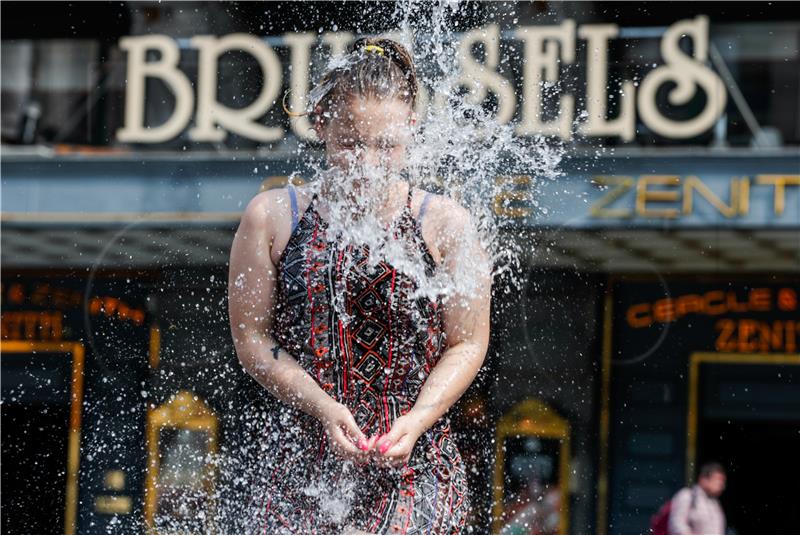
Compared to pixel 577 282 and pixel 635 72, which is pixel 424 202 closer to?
pixel 577 282

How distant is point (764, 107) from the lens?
697 cm

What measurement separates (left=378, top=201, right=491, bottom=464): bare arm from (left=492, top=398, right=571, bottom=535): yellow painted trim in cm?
309

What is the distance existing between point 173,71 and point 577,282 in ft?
10.1

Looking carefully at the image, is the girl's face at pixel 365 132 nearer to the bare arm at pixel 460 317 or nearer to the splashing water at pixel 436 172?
the splashing water at pixel 436 172

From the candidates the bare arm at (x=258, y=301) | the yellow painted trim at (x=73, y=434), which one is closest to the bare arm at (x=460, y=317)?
the bare arm at (x=258, y=301)

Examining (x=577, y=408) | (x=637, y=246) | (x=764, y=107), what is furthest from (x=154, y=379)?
(x=764, y=107)

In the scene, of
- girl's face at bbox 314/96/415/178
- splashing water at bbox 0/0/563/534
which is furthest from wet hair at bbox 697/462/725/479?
girl's face at bbox 314/96/415/178

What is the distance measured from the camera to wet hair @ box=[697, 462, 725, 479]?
19.7ft

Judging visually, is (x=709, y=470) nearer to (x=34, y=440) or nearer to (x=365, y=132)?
(x=34, y=440)

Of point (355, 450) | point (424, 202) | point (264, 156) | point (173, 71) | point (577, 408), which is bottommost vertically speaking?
point (577, 408)

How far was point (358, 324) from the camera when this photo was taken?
6.48 ft

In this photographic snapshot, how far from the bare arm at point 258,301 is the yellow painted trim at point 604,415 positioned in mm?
3933

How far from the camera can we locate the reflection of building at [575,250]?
205 inches

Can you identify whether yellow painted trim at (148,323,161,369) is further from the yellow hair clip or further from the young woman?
the yellow hair clip
